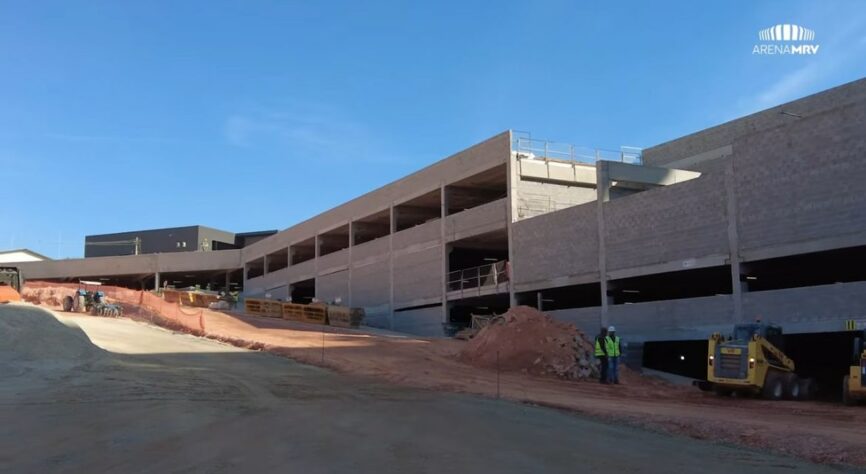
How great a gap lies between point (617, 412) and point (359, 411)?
19.1 ft

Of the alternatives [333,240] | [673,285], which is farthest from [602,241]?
[333,240]

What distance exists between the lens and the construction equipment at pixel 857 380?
1825cm

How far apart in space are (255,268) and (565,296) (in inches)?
1829

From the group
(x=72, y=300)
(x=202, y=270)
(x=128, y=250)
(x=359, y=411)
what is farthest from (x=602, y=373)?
(x=128, y=250)

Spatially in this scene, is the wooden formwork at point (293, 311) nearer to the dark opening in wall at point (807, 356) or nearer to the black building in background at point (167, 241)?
the dark opening in wall at point (807, 356)

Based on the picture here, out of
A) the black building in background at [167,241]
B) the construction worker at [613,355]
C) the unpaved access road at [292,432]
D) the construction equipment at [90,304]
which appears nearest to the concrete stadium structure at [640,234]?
the construction worker at [613,355]

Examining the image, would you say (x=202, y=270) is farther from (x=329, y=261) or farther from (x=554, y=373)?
(x=554, y=373)

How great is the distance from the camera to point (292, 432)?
10.8 metres

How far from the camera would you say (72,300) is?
141 ft

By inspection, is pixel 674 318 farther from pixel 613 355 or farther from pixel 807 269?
pixel 807 269

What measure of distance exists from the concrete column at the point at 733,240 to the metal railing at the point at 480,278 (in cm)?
1484

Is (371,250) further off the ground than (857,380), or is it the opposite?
(371,250)

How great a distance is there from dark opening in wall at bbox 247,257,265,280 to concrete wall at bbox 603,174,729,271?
51981 millimetres

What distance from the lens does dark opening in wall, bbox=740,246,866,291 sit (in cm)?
2770
